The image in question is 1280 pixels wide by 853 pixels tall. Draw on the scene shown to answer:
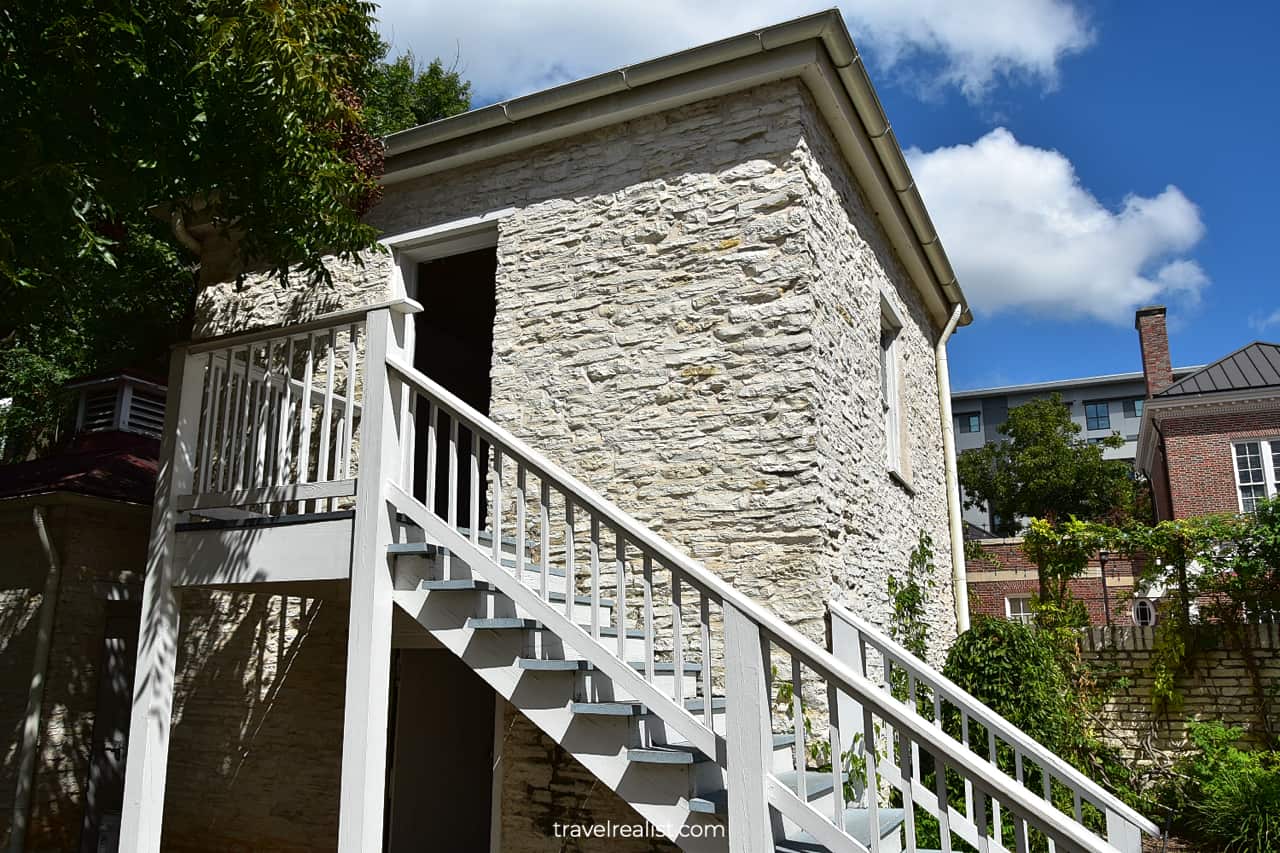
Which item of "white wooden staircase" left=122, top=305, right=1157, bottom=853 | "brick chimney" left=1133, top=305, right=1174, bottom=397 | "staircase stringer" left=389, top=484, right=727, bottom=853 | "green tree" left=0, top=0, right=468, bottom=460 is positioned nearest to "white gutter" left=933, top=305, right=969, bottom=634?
"white wooden staircase" left=122, top=305, right=1157, bottom=853

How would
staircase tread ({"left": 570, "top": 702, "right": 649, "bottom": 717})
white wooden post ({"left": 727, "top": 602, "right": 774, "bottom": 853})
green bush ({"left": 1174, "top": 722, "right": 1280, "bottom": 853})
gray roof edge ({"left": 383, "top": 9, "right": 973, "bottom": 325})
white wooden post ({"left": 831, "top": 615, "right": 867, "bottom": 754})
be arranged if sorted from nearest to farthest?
white wooden post ({"left": 727, "top": 602, "right": 774, "bottom": 853}) < staircase tread ({"left": 570, "top": 702, "right": 649, "bottom": 717}) < white wooden post ({"left": 831, "top": 615, "right": 867, "bottom": 754}) < gray roof edge ({"left": 383, "top": 9, "right": 973, "bottom": 325}) < green bush ({"left": 1174, "top": 722, "right": 1280, "bottom": 853})

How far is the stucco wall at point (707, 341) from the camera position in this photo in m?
5.56

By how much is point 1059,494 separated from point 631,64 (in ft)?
87.2

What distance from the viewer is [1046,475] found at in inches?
1126

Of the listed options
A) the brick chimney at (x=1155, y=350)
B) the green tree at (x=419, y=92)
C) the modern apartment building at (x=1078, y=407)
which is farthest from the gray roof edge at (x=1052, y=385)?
the green tree at (x=419, y=92)

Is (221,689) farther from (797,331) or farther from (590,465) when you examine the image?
(797,331)

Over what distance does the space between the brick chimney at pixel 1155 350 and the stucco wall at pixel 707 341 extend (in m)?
18.8

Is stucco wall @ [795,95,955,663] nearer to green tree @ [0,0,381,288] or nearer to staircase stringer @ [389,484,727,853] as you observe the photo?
staircase stringer @ [389,484,727,853]

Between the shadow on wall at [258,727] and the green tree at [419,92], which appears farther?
the green tree at [419,92]

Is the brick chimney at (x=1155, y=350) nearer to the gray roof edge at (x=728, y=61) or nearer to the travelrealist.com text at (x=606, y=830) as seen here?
the gray roof edge at (x=728, y=61)

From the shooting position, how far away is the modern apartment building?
40594 millimetres

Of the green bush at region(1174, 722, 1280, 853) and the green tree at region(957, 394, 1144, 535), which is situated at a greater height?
the green tree at region(957, 394, 1144, 535)

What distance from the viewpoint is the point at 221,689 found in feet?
23.9

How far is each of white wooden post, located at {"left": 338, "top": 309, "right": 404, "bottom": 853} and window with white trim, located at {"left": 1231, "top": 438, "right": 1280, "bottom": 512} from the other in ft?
63.2
